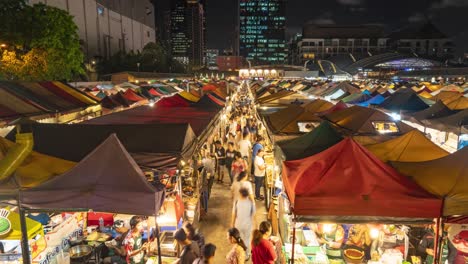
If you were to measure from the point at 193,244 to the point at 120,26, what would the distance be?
Answer: 69473 mm

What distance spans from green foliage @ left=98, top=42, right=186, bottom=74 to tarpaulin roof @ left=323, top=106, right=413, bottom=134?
174 feet

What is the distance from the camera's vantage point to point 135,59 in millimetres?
64250

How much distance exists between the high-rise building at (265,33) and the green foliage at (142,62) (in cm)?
9236

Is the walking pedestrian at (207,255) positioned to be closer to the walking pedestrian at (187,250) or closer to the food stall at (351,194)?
the walking pedestrian at (187,250)

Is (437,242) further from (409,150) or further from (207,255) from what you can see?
(207,255)

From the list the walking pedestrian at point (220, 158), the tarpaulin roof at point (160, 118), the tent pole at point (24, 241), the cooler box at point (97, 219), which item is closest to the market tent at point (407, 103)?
the walking pedestrian at point (220, 158)

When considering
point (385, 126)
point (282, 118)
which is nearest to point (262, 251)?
point (282, 118)

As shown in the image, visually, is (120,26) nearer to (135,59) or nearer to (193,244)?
(135,59)

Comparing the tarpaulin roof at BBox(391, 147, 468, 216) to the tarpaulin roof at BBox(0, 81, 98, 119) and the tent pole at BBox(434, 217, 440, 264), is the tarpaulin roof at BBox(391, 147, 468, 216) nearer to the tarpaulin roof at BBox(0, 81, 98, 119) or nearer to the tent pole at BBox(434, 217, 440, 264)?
the tent pole at BBox(434, 217, 440, 264)

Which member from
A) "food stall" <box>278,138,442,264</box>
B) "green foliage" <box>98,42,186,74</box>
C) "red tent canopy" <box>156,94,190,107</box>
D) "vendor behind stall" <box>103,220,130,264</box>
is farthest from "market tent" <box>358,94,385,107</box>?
"green foliage" <box>98,42,186,74</box>

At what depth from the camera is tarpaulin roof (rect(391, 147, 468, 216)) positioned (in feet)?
14.1

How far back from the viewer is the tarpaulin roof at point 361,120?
33.3ft

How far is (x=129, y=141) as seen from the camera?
6379mm

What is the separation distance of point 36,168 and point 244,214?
341cm
